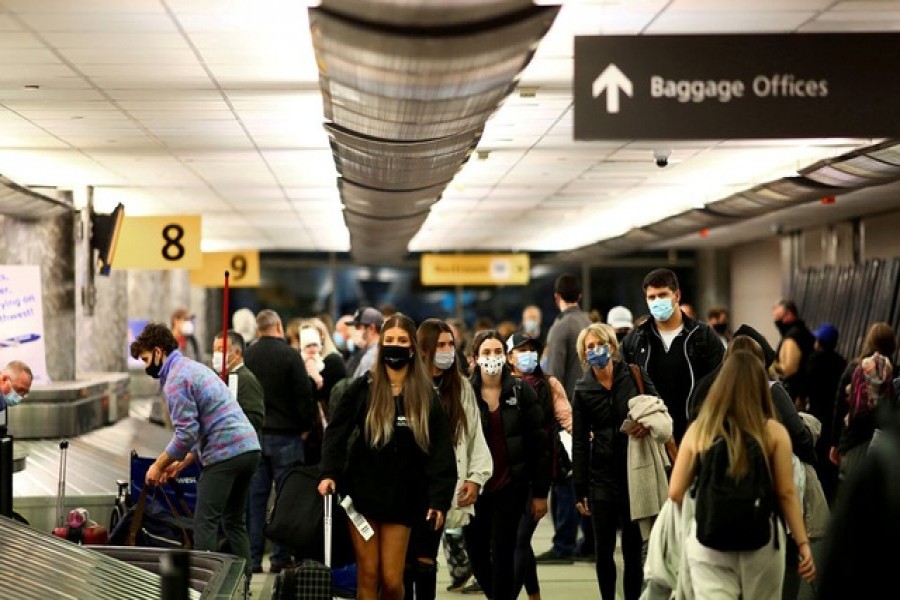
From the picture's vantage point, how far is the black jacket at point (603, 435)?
749cm

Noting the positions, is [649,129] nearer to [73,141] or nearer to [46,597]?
[46,597]

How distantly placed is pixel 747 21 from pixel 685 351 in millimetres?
1790

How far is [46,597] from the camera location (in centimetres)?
445

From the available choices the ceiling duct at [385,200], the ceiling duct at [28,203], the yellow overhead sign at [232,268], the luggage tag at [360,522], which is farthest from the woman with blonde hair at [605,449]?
the yellow overhead sign at [232,268]

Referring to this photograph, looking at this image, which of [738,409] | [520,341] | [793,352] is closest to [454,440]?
[520,341]

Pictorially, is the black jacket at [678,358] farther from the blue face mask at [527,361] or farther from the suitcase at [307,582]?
the suitcase at [307,582]

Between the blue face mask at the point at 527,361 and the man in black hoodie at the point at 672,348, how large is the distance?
2.62ft

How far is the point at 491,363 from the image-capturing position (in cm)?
769

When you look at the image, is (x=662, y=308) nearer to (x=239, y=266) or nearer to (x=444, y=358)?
(x=444, y=358)

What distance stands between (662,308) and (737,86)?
143 cm

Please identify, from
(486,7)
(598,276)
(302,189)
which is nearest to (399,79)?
(486,7)

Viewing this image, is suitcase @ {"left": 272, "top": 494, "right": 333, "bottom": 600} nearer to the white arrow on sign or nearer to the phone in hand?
the phone in hand

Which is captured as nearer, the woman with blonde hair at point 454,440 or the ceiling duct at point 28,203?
the woman with blonde hair at point 454,440

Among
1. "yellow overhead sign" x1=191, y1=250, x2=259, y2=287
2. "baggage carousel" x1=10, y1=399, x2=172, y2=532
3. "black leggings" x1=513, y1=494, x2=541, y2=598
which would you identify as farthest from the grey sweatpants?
"yellow overhead sign" x1=191, y1=250, x2=259, y2=287
